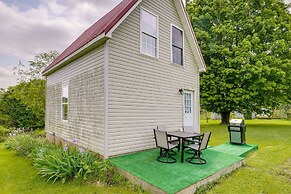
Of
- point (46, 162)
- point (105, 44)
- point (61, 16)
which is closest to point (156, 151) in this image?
point (46, 162)

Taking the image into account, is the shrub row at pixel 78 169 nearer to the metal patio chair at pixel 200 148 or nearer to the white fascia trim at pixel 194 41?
the metal patio chair at pixel 200 148

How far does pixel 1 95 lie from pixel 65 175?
18816 millimetres

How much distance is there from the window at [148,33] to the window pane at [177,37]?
1.25 metres

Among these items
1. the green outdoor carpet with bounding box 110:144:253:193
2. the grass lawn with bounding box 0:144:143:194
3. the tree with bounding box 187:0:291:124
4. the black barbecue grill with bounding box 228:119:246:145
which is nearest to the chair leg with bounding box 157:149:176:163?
the green outdoor carpet with bounding box 110:144:253:193

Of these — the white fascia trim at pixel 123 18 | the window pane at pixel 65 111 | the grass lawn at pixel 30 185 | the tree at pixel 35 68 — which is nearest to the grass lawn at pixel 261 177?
Result: the grass lawn at pixel 30 185

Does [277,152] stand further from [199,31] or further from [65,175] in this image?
[199,31]

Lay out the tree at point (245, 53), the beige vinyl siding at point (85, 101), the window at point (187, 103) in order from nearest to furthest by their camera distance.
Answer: the beige vinyl siding at point (85, 101), the window at point (187, 103), the tree at point (245, 53)

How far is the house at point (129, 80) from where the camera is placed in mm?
5852

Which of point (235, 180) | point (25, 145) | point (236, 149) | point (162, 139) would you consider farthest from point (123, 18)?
point (25, 145)

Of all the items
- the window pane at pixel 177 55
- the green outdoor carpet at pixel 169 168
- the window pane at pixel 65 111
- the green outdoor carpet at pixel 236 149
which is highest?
the window pane at pixel 177 55

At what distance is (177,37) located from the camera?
8.73 m

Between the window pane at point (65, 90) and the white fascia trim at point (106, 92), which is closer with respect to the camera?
the white fascia trim at point (106, 92)

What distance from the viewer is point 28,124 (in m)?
18.1

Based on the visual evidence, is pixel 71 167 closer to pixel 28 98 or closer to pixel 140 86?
pixel 140 86
